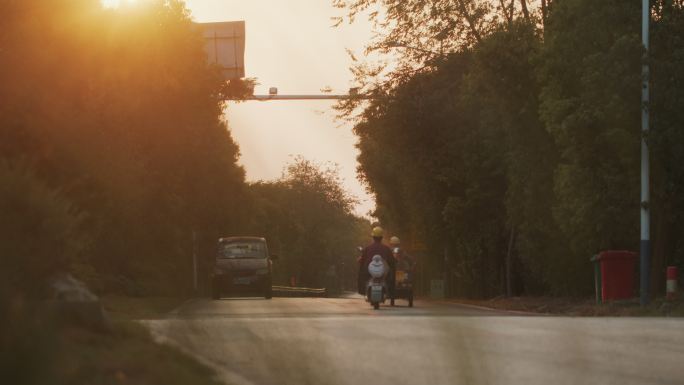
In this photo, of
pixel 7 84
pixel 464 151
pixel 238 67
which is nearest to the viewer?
pixel 7 84

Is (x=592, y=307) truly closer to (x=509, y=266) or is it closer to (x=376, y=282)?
(x=376, y=282)

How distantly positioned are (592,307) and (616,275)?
212 cm

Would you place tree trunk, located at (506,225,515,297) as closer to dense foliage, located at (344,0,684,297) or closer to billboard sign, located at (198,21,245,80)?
dense foliage, located at (344,0,684,297)

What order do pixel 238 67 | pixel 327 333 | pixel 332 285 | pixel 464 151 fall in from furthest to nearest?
pixel 332 285 < pixel 238 67 < pixel 464 151 < pixel 327 333

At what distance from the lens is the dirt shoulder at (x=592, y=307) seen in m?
26.0

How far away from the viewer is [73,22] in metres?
24.4

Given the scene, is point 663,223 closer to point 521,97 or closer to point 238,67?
point 521,97

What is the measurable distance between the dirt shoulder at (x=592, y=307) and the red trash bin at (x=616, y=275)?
0.50 metres

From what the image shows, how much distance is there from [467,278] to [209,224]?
13.9 metres

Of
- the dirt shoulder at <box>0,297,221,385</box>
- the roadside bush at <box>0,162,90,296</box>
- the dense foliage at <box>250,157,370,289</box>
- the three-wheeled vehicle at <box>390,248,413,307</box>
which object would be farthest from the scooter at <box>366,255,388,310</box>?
the dense foliage at <box>250,157,370,289</box>

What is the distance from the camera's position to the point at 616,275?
30.2 meters

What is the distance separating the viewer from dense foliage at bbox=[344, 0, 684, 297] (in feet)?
96.6

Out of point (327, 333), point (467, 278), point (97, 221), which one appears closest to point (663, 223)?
point (97, 221)

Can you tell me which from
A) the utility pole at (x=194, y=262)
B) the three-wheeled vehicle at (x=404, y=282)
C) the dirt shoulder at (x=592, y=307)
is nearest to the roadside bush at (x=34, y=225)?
the dirt shoulder at (x=592, y=307)
